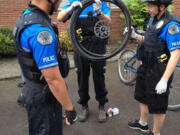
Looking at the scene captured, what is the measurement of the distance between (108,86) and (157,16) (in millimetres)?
2430

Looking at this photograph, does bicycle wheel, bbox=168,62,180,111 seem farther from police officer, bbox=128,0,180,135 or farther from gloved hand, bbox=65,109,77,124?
gloved hand, bbox=65,109,77,124

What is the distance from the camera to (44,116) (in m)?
1.90

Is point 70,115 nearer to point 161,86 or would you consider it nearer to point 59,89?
point 59,89

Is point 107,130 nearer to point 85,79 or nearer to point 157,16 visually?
point 85,79

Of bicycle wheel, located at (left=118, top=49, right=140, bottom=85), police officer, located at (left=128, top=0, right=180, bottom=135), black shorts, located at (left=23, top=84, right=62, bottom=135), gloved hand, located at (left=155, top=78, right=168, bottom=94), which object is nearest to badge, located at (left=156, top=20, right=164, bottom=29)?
police officer, located at (left=128, top=0, right=180, bottom=135)

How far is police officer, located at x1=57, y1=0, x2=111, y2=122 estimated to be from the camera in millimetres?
2743

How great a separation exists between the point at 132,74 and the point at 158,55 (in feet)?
7.35

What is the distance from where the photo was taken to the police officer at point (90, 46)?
2.74m

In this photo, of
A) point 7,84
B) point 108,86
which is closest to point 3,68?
point 7,84

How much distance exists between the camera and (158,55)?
2496mm

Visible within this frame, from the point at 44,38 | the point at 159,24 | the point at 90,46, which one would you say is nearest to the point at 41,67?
the point at 44,38

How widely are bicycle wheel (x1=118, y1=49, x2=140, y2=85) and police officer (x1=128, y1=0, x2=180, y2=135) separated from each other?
164 centimetres

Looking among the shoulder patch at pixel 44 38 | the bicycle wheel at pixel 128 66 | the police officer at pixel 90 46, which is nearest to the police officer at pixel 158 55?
the police officer at pixel 90 46

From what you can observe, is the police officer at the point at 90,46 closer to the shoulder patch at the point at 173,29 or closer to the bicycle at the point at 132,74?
the shoulder patch at the point at 173,29
